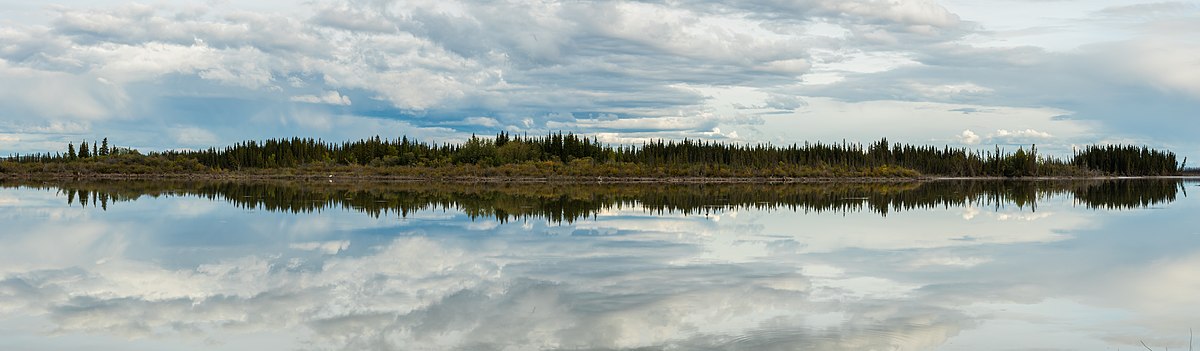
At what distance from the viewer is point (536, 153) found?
150m

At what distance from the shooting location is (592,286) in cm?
1498

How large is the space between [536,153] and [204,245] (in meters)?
129

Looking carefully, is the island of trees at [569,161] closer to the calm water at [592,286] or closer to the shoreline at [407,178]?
the shoreline at [407,178]

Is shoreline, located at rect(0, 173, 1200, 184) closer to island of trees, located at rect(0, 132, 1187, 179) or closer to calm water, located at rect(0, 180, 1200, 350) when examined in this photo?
island of trees, located at rect(0, 132, 1187, 179)

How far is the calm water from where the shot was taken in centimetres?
1103

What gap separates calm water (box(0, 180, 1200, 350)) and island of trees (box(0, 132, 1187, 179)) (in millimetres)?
93172

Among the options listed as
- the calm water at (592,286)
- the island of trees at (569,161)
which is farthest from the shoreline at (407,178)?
the calm water at (592,286)

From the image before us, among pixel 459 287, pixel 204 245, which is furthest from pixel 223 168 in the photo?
pixel 459 287

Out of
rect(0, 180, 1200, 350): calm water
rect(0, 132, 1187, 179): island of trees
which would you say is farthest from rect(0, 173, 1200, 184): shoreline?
rect(0, 180, 1200, 350): calm water

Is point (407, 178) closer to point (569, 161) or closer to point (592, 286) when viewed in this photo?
point (569, 161)

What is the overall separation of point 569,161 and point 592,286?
417 ft

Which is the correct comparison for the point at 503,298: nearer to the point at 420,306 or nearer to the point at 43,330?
the point at 420,306

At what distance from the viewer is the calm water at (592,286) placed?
11.0m

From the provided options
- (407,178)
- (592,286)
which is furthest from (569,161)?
(592,286)
